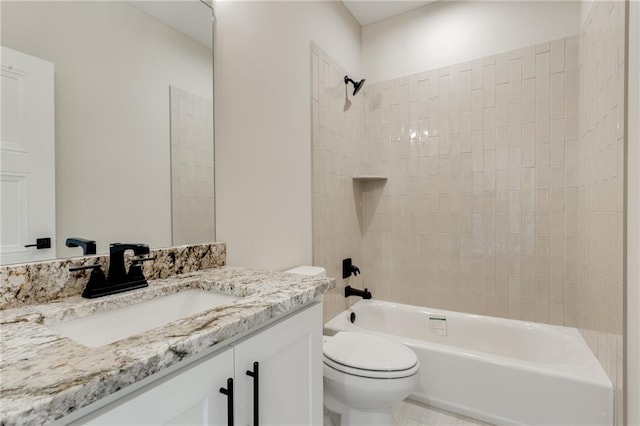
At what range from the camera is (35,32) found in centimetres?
85

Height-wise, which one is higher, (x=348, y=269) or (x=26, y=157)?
(x=26, y=157)

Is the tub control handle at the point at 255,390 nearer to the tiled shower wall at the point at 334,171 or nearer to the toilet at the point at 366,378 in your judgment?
the toilet at the point at 366,378

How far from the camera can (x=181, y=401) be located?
60cm

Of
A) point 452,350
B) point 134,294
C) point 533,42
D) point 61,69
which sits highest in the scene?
point 533,42

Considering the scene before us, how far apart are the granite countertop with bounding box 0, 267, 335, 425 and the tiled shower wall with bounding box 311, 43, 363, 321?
3.92ft

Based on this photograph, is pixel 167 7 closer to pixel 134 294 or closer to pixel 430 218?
pixel 134 294

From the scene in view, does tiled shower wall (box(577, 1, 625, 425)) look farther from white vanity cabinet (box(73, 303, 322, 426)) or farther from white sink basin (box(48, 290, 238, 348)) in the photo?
white sink basin (box(48, 290, 238, 348))

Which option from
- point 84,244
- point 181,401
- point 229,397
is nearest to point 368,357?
point 229,397

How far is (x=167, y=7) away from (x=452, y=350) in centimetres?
211

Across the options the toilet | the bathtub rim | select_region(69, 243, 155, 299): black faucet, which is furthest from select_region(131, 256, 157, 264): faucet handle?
the bathtub rim

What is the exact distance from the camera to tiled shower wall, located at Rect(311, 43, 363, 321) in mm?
2072

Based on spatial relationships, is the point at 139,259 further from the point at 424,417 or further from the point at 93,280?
the point at 424,417

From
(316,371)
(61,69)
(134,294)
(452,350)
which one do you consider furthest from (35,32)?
(452,350)

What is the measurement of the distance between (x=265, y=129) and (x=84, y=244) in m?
0.97
